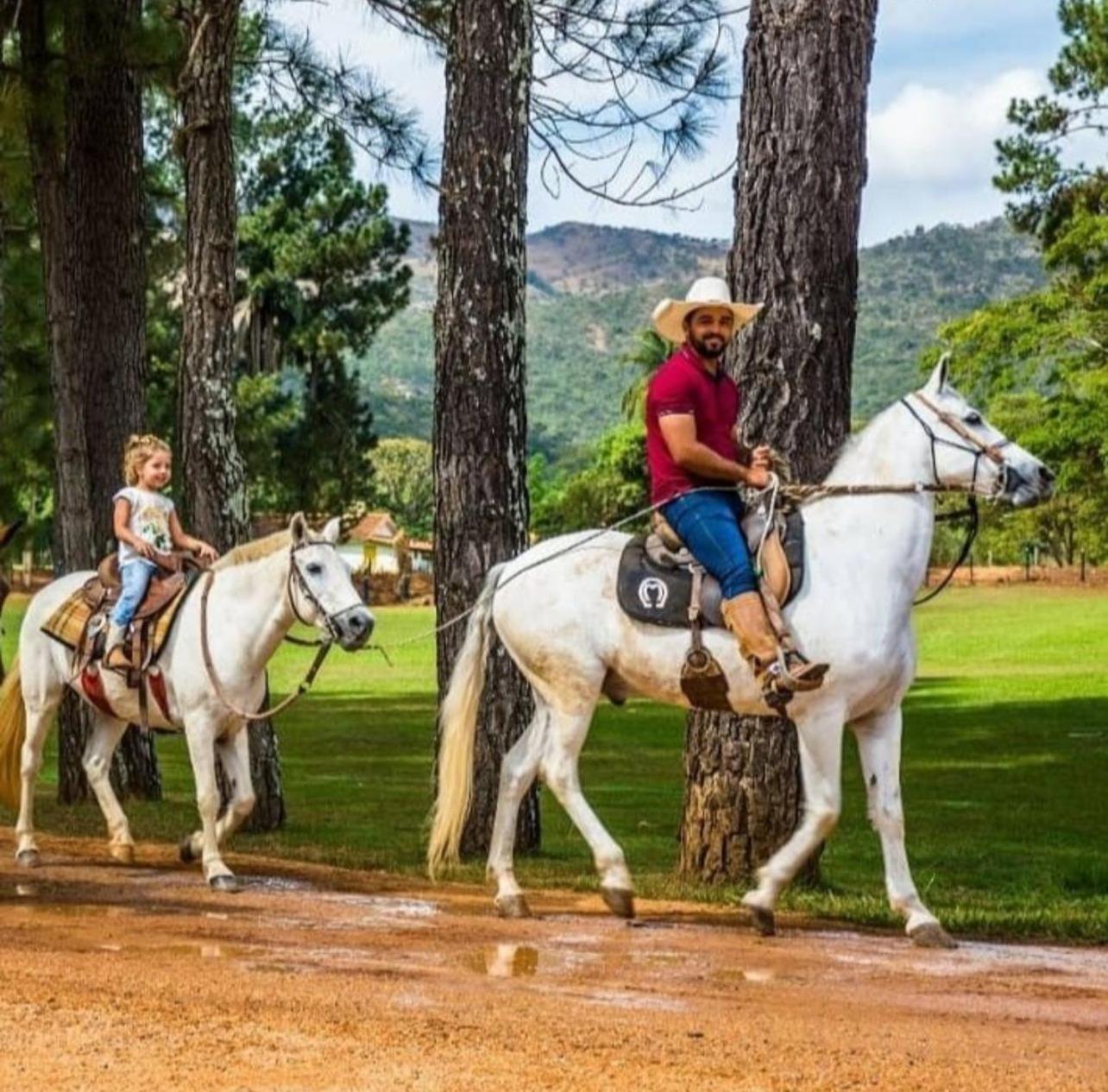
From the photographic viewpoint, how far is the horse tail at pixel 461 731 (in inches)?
406

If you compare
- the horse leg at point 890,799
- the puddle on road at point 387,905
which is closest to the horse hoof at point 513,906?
the puddle on road at point 387,905

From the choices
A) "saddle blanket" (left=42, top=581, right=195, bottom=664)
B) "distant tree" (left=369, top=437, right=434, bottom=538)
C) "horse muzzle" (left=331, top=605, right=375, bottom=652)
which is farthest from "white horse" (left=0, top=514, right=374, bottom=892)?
"distant tree" (left=369, top=437, right=434, bottom=538)

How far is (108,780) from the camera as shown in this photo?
12.9 meters

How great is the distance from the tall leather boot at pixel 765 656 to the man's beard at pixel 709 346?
3.81 ft

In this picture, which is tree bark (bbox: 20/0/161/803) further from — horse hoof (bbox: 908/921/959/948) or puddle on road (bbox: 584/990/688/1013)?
puddle on road (bbox: 584/990/688/1013)

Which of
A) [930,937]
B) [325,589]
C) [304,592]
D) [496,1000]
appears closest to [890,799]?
[930,937]

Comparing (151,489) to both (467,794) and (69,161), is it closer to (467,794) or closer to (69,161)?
(467,794)

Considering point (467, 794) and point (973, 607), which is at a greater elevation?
point (467, 794)

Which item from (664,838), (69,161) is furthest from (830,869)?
(69,161)

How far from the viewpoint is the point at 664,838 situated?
15.7 metres

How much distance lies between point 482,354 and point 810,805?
492cm

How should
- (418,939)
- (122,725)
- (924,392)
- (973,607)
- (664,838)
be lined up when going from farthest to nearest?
(973,607)
(664,838)
(122,725)
(924,392)
(418,939)

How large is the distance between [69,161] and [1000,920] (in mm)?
11519

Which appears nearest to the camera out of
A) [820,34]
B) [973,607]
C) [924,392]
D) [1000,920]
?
[924,392]
